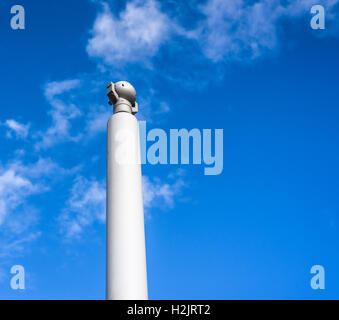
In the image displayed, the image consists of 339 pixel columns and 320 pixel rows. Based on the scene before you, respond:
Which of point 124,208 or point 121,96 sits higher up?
point 121,96

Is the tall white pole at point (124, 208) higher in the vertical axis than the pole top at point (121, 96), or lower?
lower

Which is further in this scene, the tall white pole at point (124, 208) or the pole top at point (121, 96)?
the pole top at point (121, 96)

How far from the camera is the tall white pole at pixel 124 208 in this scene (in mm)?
32219

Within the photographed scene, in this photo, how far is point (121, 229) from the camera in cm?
3397

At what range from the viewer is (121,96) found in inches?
1654

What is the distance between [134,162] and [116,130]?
11.1 feet

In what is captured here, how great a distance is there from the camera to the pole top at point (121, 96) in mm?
41531

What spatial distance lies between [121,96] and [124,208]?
11494 millimetres

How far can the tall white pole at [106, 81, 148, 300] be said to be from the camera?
3222cm

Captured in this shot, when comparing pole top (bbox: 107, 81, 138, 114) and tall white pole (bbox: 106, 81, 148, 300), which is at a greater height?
pole top (bbox: 107, 81, 138, 114)
